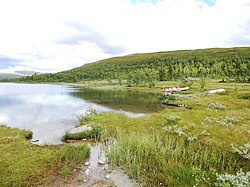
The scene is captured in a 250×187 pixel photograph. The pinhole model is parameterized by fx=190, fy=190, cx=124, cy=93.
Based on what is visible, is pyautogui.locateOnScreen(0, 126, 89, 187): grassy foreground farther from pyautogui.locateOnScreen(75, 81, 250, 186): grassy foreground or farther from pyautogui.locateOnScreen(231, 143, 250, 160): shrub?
pyautogui.locateOnScreen(231, 143, 250, 160): shrub

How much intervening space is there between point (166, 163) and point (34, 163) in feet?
21.8

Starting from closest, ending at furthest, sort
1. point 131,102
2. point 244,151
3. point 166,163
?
1. point 166,163
2. point 244,151
3. point 131,102

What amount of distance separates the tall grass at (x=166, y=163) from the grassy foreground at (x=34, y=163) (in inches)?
86.2

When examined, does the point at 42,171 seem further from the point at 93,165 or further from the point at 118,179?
the point at 118,179

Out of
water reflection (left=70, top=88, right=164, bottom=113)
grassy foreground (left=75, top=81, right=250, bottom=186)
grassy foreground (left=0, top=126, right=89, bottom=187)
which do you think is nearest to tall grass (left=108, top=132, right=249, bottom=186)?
grassy foreground (left=75, top=81, right=250, bottom=186)

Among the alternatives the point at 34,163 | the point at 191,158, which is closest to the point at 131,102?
the point at 191,158

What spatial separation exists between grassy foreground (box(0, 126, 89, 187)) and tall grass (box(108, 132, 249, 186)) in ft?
7.18

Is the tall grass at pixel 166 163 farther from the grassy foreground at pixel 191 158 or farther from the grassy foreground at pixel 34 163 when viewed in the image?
the grassy foreground at pixel 34 163

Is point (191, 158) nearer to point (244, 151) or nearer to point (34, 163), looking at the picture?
point (244, 151)

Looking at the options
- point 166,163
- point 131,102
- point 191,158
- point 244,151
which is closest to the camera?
point 166,163

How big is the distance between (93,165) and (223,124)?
11490 mm

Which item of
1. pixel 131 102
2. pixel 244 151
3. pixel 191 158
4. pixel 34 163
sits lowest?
pixel 131 102

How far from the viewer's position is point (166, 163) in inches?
352

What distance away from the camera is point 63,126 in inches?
796
